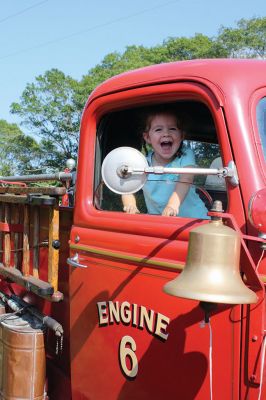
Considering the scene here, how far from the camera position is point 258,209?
61.6 inches

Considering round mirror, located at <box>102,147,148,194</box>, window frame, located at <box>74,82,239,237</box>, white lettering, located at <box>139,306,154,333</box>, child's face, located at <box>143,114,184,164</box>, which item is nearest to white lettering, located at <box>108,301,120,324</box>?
white lettering, located at <box>139,306,154,333</box>

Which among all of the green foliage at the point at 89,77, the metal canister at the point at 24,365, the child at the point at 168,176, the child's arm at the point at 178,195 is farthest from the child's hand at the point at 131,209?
the green foliage at the point at 89,77

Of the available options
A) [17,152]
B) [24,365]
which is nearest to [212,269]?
[24,365]

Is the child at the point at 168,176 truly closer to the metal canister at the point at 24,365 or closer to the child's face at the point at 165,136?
the child's face at the point at 165,136

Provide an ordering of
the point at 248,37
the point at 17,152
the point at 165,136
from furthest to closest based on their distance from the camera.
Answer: the point at 17,152 → the point at 248,37 → the point at 165,136

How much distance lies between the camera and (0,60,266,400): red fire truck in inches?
63.7

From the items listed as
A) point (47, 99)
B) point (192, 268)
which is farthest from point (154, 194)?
point (47, 99)

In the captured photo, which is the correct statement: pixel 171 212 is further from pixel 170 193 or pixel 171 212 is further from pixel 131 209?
pixel 131 209

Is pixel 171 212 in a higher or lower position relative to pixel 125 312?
higher

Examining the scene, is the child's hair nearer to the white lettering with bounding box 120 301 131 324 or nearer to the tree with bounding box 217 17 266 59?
the white lettering with bounding box 120 301 131 324

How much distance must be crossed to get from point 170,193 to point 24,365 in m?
1.31

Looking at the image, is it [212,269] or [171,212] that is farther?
[171,212]

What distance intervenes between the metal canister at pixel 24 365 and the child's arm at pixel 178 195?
1.15m

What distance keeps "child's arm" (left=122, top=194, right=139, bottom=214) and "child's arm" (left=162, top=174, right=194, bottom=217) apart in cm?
19
